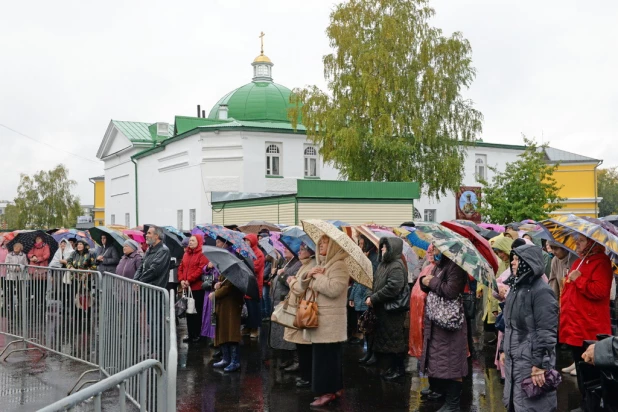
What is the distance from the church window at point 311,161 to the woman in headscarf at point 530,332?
Result: 33090 millimetres

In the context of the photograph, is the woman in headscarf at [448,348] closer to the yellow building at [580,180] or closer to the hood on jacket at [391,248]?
the hood on jacket at [391,248]

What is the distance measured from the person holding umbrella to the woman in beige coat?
5751 millimetres

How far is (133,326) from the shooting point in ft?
23.6

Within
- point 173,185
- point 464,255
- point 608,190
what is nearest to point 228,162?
point 173,185

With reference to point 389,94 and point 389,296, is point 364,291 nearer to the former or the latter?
point 389,296

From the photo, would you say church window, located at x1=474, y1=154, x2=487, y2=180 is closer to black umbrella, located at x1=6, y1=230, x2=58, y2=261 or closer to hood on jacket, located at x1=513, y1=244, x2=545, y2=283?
black umbrella, located at x1=6, y1=230, x2=58, y2=261

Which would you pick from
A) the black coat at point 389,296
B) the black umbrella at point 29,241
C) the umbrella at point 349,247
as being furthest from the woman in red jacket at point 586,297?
the black umbrella at point 29,241

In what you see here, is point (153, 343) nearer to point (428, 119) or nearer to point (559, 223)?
point (559, 223)

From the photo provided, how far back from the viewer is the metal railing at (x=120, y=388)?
137 inches

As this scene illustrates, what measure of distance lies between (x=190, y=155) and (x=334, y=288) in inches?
1228

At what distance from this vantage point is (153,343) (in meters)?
6.55

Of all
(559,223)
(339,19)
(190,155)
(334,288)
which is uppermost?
(339,19)

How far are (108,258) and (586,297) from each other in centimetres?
826

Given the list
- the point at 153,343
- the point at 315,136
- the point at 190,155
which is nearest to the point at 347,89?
the point at 315,136
